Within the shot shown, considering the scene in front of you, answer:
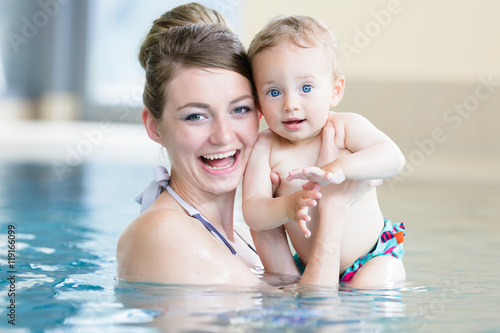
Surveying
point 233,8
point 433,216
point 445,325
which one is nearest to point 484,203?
point 433,216

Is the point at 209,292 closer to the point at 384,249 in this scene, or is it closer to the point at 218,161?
the point at 218,161

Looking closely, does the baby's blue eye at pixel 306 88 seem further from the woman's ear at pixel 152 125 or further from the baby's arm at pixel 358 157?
the woman's ear at pixel 152 125

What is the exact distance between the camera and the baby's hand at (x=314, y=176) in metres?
2.00

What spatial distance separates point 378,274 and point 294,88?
2.26 feet

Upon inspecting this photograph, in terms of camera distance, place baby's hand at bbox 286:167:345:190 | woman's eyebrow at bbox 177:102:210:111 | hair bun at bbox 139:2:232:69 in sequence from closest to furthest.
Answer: baby's hand at bbox 286:167:345:190, woman's eyebrow at bbox 177:102:210:111, hair bun at bbox 139:2:232:69

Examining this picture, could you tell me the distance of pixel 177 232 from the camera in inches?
88.1

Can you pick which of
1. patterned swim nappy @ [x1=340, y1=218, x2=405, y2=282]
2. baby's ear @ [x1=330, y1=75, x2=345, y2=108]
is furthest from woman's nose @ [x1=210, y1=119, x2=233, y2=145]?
patterned swim nappy @ [x1=340, y1=218, x2=405, y2=282]

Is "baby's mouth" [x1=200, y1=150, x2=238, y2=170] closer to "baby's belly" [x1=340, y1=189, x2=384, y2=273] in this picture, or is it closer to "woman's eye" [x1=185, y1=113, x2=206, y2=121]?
"woman's eye" [x1=185, y1=113, x2=206, y2=121]

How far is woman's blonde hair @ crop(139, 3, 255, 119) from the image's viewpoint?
2344 mm

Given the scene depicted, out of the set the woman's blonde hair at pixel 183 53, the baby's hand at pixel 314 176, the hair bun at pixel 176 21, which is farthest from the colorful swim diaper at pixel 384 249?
the hair bun at pixel 176 21

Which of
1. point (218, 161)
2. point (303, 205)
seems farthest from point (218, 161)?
point (303, 205)

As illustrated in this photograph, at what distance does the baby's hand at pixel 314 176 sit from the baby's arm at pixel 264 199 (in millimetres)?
25

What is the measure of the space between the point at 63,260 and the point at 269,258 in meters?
1.08

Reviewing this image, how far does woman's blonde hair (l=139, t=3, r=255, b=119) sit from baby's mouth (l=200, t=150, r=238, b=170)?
23 centimetres
